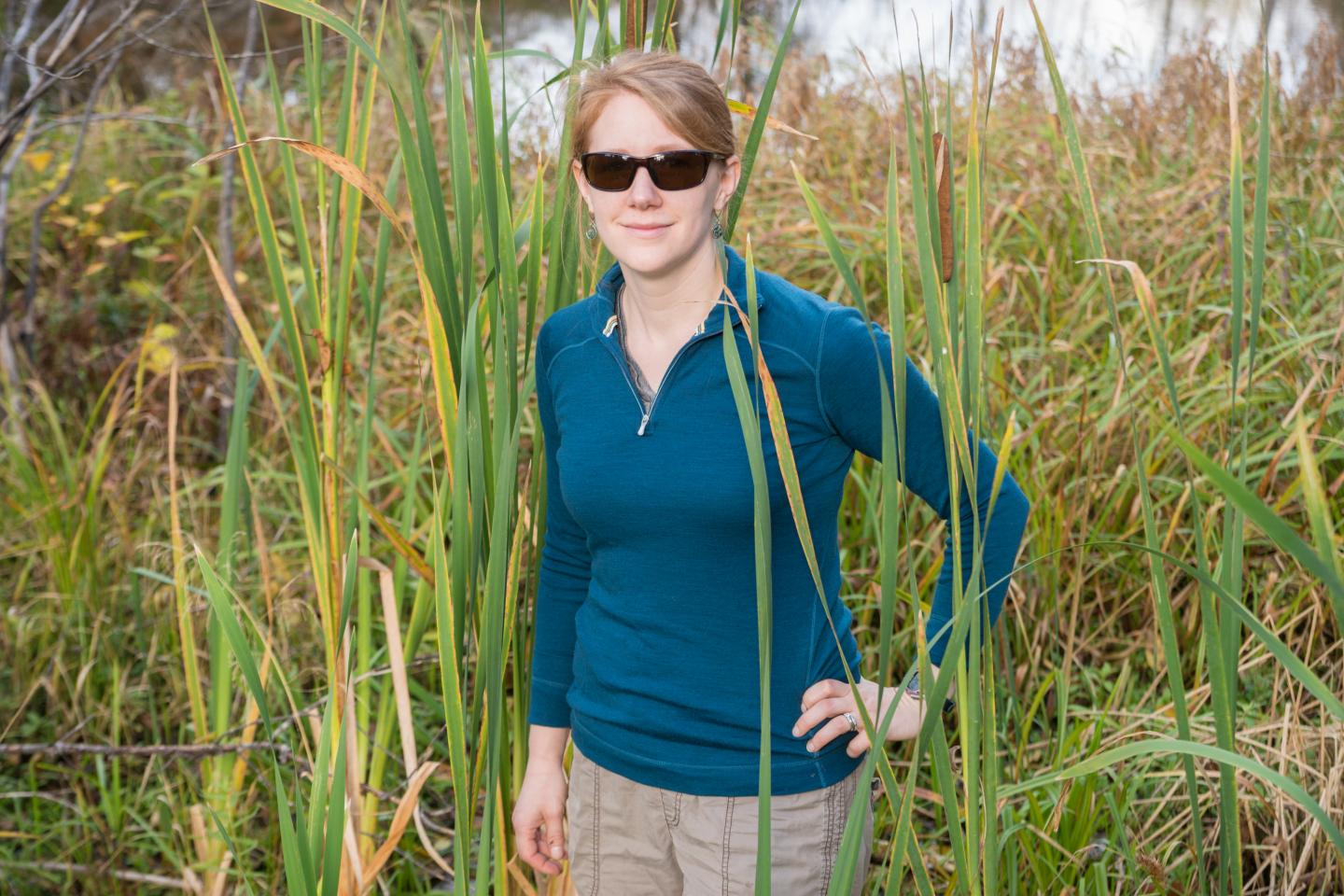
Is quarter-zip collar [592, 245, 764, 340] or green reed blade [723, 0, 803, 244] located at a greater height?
green reed blade [723, 0, 803, 244]

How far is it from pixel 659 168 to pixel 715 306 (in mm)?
143

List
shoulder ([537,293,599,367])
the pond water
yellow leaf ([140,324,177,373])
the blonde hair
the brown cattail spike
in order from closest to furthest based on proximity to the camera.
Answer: the brown cattail spike → the blonde hair → shoulder ([537,293,599,367]) → yellow leaf ([140,324,177,373]) → the pond water

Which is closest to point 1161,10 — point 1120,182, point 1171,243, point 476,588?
point 1120,182

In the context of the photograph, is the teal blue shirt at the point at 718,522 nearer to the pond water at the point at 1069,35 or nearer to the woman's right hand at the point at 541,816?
the woman's right hand at the point at 541,816

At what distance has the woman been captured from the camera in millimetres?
A: 1034

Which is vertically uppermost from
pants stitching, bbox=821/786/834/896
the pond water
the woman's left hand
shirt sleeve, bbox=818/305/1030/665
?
the pond water

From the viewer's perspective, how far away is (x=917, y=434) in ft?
3.40

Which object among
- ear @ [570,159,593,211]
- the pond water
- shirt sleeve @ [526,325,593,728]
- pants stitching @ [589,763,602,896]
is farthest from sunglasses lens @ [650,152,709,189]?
the pond water

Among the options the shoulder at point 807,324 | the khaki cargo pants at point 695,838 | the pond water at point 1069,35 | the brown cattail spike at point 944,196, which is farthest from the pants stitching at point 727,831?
the pond water at point 1069,35

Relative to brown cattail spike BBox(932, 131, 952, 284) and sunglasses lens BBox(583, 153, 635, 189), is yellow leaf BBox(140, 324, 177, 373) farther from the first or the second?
brown cattail spike BBox(932, 131, 952, 284)

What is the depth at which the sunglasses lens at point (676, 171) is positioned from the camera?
3.41 ft

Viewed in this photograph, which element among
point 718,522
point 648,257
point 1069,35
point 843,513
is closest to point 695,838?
point 718,522

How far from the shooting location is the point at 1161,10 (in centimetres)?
441

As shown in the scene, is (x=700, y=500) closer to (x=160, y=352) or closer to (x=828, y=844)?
(x=828, y=844)
